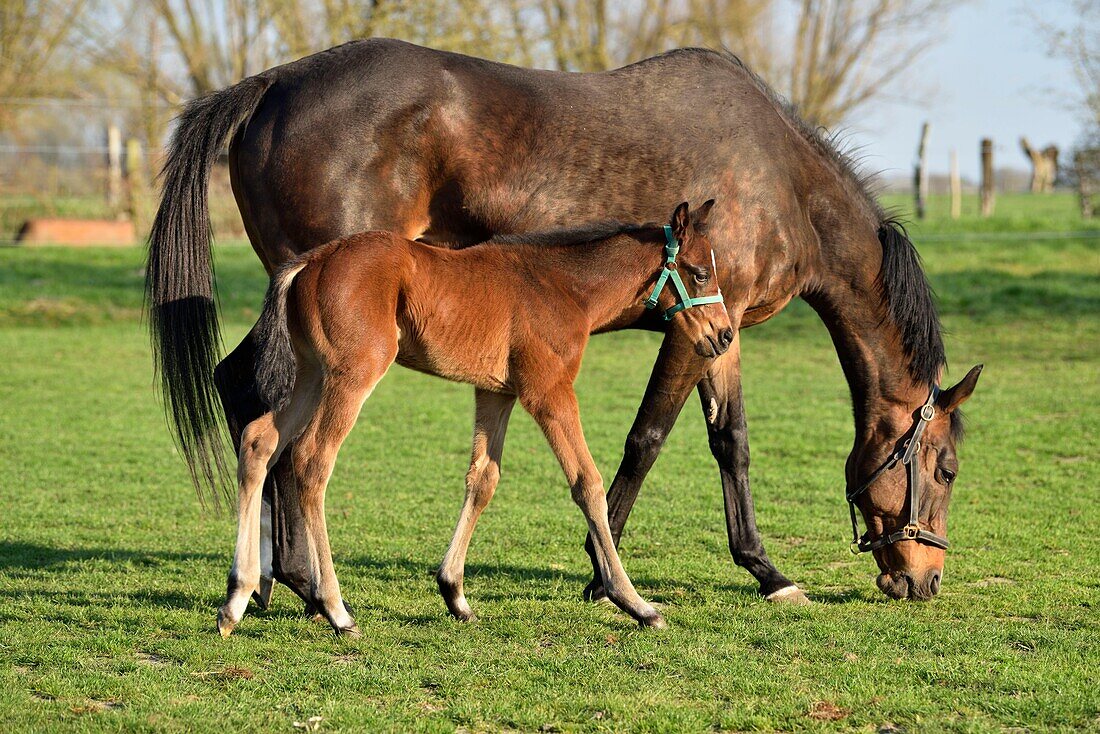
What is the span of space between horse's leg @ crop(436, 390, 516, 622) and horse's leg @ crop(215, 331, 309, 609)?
0.70 m

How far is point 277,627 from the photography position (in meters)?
4.77

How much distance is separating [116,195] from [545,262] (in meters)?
19.0

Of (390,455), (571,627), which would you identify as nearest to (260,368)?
(571,627)

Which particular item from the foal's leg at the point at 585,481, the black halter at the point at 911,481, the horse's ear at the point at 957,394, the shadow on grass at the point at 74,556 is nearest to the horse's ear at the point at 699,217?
the foal's leg at the point at 585,481

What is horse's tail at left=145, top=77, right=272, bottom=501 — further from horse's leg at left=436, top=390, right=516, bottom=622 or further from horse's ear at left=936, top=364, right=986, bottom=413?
horse's ear at left=936, top=364, right=986, bottom=413

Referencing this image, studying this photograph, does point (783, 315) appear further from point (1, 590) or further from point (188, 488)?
point (1, 590)

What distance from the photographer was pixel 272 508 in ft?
17.1

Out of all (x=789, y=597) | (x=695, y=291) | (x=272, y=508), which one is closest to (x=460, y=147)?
(x=695, y=291)

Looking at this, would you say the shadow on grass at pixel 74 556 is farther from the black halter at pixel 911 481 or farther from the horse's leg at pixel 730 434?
the black halter at pixel 911 481

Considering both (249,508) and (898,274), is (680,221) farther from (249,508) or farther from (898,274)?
(249,508)

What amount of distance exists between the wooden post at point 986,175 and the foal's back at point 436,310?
24051 mm

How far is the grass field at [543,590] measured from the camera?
3.79 m

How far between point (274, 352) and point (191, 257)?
1.18 metres

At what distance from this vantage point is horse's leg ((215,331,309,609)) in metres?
5.11
